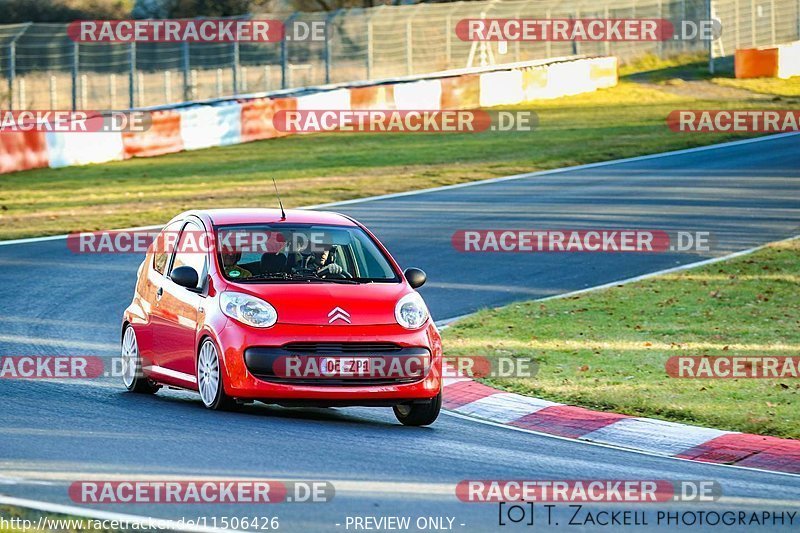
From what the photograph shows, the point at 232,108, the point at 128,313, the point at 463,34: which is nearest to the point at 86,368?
the point at 128,313

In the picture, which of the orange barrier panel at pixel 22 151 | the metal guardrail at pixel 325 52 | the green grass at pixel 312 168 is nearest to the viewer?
the green grass at pixel 312 168

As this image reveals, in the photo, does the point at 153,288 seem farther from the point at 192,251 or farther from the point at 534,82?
the point at 534,82

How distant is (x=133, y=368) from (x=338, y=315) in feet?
7.59

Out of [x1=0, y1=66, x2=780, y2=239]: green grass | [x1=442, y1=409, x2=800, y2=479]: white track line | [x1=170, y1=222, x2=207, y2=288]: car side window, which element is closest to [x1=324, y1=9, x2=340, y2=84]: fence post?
[x1=0, y1=66, x2=780, y2=239]: green grass

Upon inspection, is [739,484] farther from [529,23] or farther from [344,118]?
[529,23]

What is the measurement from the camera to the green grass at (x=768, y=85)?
41125mm

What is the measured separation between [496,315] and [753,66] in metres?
31.9

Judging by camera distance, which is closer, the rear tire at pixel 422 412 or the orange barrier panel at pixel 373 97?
the rear tire at pixel 422 412

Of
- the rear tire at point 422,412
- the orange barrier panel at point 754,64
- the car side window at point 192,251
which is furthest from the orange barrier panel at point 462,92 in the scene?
the rear tire at point 422,412

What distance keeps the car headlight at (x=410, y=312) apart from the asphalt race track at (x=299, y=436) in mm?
742

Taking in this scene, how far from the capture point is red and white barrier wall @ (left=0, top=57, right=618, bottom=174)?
89.5ft

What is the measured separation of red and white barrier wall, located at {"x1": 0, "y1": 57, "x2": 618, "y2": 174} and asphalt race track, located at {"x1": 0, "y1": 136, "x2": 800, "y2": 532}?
7718 mm

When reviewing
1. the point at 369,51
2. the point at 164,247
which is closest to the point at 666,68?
the point at 369,51

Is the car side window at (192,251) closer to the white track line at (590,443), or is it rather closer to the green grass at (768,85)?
the white track line at (590,443)
